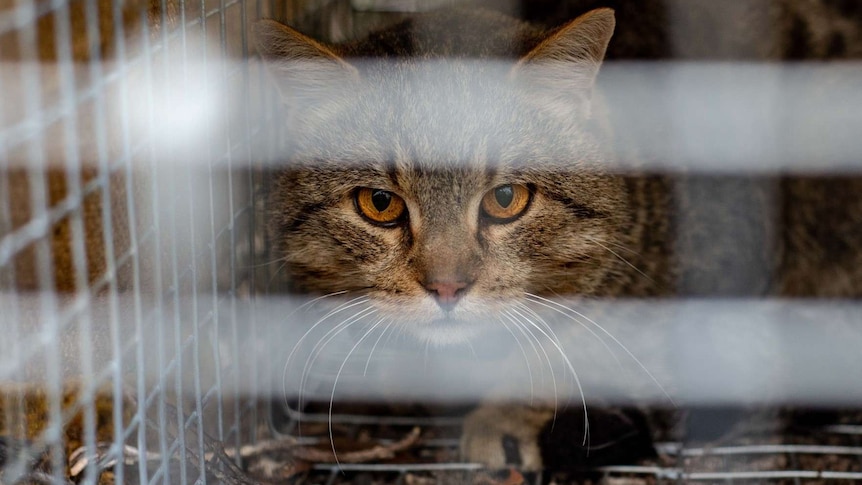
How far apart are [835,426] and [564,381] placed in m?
0.55

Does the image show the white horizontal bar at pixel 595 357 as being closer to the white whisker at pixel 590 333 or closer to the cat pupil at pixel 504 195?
the white whisker at pixel 590 333

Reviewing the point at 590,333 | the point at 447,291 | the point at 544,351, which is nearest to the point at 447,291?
the point at 447,291

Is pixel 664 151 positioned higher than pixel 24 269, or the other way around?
pixel 664 151

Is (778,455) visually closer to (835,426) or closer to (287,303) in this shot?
(835,426)

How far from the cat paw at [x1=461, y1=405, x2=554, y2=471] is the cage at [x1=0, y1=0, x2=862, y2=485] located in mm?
32

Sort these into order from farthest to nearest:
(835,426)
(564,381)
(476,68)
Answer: (835,426)
(564,381)
(476,68)

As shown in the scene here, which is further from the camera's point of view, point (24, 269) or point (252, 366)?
point (252, 366)

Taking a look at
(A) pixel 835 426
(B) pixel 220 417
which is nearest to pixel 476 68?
(B) pixel 220 417

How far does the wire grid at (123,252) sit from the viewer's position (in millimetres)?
955

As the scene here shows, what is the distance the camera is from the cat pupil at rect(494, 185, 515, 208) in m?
1.32

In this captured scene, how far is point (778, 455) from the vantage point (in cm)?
157

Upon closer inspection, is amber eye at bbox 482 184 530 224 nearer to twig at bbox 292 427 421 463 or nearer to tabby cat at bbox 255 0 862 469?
tabby cat at bbox 255 0 862 469

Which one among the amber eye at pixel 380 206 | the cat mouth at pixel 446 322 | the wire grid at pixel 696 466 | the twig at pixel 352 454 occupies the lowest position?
the wire grid at pixel 696 466

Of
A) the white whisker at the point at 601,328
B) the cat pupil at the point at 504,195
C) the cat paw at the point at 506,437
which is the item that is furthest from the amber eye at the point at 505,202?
the cat paw at the point at 506,437
